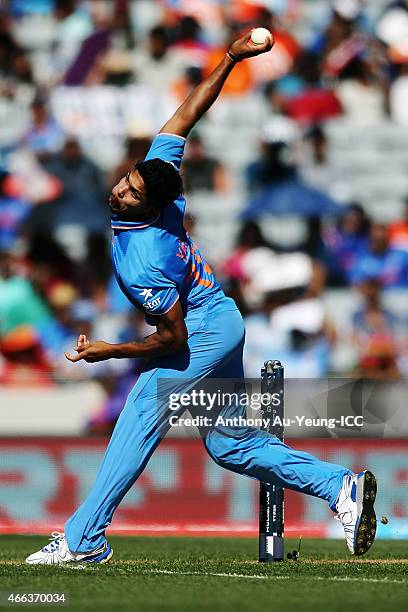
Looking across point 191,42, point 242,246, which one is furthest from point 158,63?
point 242,246

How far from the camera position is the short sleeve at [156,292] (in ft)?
19.6

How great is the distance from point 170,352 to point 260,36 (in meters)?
1.58

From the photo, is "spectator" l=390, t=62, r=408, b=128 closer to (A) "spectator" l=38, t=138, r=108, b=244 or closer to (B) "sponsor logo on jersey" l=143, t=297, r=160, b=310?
(A) "spectator" l=38, t=138, r=108, b=244

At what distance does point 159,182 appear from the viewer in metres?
6.01

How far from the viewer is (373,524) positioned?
6246mm

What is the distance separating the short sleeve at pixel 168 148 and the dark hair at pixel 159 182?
217 millimetres

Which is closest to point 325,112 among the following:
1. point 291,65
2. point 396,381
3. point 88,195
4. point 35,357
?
point 291,65

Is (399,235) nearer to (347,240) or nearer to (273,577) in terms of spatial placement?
(347,240)

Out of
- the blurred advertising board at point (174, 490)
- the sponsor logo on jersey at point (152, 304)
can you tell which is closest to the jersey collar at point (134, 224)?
the sponsor logo on jersey at point (152, 304)

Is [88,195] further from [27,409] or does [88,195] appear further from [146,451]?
[146,451]

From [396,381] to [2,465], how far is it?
290 cm

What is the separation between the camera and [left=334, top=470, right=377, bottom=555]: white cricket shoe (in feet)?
20.2

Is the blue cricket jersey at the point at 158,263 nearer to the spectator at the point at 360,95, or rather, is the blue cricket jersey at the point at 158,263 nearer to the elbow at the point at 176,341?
the elbow at the point at 176,341

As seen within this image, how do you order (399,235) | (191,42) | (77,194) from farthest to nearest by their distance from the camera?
(191,42)
(77,194)
(399,235)
